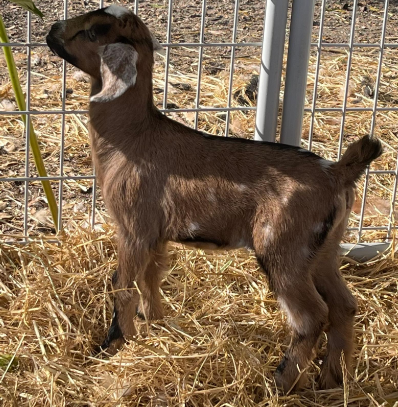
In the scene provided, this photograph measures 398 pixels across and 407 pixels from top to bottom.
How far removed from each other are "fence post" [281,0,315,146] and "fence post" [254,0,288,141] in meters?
0.05

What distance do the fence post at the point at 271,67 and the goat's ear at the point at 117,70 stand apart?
95 cm

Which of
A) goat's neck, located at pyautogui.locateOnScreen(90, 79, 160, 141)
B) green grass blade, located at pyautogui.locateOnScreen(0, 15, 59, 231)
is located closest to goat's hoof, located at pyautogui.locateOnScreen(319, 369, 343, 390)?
goat's neck, located at pyautogui.locateOnScreen(90, 79, 160, 141)

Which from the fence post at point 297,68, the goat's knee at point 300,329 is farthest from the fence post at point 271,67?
the goat's knee at point 300,329

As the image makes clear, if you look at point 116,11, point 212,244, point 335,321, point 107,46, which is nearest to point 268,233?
point 212,244

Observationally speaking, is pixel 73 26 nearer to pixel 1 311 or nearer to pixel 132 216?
pixel 132 216

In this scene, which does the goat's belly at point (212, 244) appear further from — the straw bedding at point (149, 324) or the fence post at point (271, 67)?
the fence post at point (271, 67)

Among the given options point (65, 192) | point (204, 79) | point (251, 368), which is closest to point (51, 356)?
point (251, 368)

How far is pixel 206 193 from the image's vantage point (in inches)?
137

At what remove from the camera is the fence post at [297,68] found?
4.18m

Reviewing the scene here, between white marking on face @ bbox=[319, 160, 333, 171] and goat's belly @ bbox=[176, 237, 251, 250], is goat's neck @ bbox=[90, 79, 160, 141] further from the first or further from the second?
white marking on face @ bbox=[319, 160, 333, 171]

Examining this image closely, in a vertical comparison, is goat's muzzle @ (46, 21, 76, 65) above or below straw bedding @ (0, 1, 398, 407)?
above

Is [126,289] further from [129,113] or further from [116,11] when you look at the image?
[116,11]

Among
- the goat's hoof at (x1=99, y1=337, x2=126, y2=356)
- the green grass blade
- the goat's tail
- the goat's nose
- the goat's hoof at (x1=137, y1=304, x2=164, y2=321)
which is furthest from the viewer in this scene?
the green grass blade

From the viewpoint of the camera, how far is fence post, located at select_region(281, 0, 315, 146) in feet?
13.7
